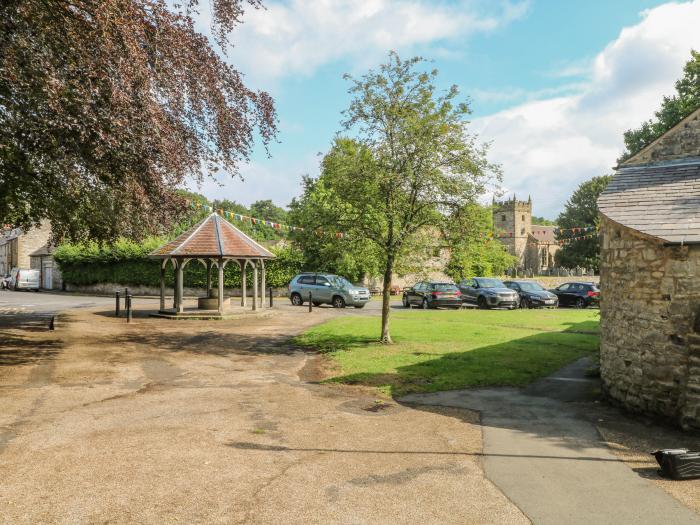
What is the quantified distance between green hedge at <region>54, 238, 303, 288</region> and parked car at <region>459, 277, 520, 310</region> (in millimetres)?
12243

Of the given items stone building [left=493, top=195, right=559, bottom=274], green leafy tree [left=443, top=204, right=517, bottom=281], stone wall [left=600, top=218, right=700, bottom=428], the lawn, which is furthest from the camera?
stone building [left=493, top=195, right=559, bottom=274]

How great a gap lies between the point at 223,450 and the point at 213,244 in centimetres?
1757

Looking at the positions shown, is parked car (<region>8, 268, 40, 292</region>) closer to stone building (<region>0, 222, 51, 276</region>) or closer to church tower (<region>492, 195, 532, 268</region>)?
stone building (<region>0, 222, 51, 276</region>)

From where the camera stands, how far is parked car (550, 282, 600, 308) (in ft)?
100

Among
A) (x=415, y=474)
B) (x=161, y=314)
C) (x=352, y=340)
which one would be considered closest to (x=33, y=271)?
(x=161, y=314)

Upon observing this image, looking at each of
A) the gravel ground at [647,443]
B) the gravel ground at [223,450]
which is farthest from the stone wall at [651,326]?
the gravel ground at [223,450]

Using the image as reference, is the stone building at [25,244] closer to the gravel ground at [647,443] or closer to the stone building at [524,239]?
the gravel ground at [647,443]

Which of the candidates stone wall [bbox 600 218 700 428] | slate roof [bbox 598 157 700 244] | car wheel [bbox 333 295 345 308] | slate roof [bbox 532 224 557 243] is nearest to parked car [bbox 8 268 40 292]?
car wheel [bbox 333 295 345 308]

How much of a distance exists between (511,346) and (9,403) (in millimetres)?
12250

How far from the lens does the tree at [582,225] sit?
57.8 m

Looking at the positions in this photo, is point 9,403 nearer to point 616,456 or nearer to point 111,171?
point 111,171

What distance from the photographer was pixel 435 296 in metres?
29.0

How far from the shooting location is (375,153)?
14562 millimetres

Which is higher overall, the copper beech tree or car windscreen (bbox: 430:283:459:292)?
the copper beech tree
